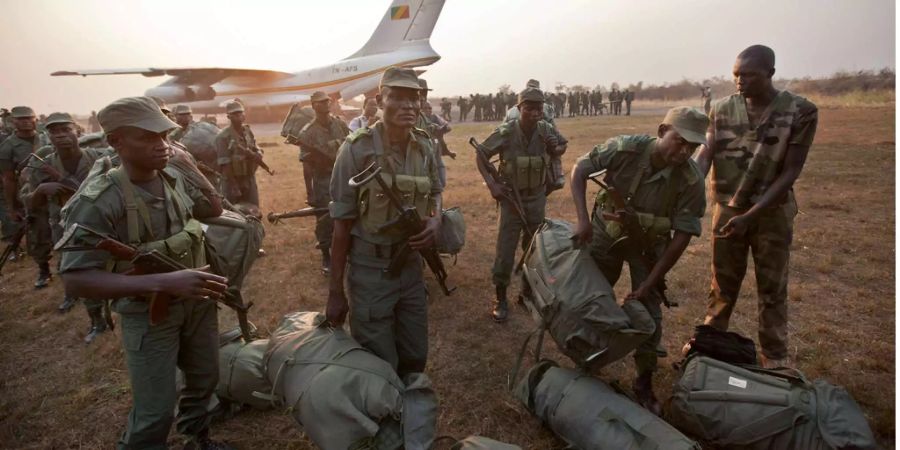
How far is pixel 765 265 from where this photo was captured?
147 inches

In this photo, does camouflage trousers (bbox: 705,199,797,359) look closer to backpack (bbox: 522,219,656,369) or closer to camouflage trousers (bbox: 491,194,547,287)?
backpack (bbox: 522,219,656,369)

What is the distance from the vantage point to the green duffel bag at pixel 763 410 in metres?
→ 2.54

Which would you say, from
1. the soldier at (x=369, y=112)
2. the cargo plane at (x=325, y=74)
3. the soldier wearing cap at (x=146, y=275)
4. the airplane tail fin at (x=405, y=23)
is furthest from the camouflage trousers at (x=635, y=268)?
the airplane tail fin at (x=405, y=23)

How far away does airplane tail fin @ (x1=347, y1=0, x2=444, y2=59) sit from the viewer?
2683 centimetres

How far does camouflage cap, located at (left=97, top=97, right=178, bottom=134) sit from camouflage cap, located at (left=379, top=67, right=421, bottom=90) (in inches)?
46.7

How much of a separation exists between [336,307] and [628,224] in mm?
2079

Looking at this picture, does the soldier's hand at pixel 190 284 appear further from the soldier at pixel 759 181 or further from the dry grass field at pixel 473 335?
the soldier at pixel 759 181

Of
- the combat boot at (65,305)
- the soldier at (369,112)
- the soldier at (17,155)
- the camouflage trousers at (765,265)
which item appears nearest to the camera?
the camouflage trousers at (765,265)

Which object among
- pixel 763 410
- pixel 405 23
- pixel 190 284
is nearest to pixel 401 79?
pixel 190 284

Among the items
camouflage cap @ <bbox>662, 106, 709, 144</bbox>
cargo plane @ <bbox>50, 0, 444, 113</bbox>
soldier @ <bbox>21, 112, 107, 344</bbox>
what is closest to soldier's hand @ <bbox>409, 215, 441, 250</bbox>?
camouflage cap @ <bbox>662, 106, 709, 144</bbox>

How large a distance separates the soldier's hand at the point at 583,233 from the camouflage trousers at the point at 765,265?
1.40m

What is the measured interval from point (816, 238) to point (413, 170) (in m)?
6.97

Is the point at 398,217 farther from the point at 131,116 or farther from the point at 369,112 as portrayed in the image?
the point at 369,112

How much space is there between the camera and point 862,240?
6.74 metres
